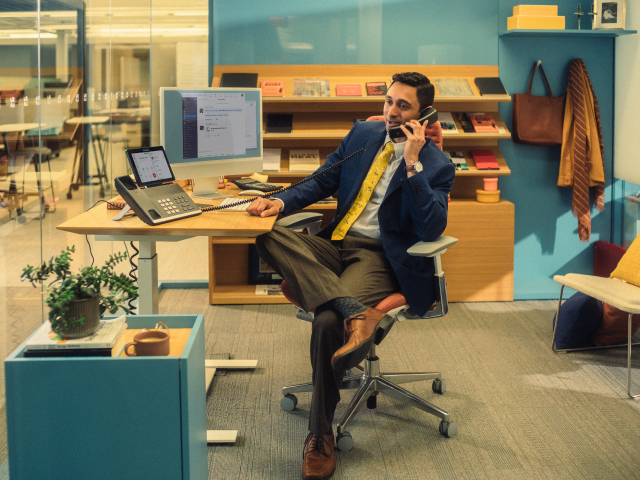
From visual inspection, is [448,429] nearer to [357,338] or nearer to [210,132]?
[357,338]

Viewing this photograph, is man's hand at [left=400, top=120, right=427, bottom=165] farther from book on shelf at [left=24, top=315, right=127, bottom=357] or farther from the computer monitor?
book on shelf at [left=24, top=315, right=127, bottom=357]

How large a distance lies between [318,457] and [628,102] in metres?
3.25

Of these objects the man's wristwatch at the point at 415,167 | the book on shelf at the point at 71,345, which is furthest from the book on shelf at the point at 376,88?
the book on shelf at the point at 71,345

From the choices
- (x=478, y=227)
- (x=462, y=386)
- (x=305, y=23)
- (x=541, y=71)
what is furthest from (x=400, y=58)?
(x=462, y=386)

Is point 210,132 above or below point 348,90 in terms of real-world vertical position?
below

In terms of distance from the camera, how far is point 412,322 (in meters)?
3.92

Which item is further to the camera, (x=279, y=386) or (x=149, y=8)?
(x=149, y=8)

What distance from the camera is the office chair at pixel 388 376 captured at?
95.0 inches

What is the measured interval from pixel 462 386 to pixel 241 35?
2.71m

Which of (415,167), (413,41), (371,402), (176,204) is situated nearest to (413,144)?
(415,167)

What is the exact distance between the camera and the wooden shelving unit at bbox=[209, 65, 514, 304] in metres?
4.15

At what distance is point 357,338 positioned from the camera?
221 cm

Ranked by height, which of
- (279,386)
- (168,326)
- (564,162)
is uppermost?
(564,162)

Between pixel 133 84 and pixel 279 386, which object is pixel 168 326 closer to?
pixel 279 386
